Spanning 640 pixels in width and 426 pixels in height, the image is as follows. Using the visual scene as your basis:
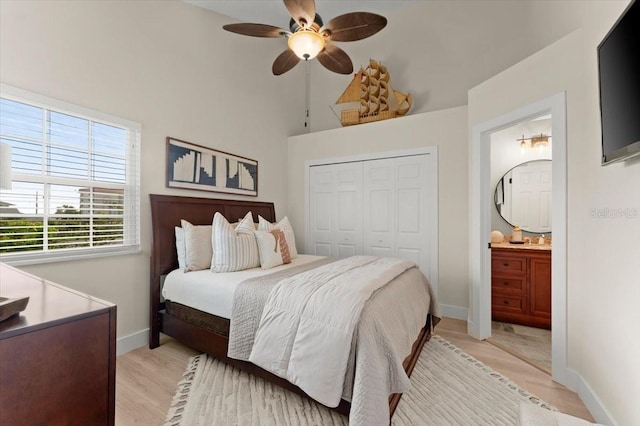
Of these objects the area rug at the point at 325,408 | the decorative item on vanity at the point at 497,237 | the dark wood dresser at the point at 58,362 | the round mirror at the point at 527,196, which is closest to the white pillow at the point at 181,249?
the area rug at the point at 325,408

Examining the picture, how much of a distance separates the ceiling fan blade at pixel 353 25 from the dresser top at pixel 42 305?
239cm

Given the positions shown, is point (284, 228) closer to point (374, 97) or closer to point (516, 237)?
point (374, 97)

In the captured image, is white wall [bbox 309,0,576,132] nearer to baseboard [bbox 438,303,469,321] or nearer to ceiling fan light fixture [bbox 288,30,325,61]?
ceiling fan light fixture [bbox 288,30,325,61]

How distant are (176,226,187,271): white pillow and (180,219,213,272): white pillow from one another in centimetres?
3

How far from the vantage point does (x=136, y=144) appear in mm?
2652

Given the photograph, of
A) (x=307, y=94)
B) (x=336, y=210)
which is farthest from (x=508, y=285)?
(x=307, y=94)

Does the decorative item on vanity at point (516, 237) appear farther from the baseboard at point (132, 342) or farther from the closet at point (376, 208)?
the baseboard at point (132, 342)

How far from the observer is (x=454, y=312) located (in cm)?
346

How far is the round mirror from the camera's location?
374 centimetres

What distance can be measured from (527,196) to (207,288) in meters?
4.01

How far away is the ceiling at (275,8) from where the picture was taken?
3365 mm

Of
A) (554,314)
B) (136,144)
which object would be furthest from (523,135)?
(136,144)

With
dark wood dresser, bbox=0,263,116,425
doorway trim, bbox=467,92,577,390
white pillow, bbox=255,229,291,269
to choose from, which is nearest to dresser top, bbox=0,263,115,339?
dark wood dresser, bbox=0,263,116,425

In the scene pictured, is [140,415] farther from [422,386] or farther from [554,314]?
[554,314]
